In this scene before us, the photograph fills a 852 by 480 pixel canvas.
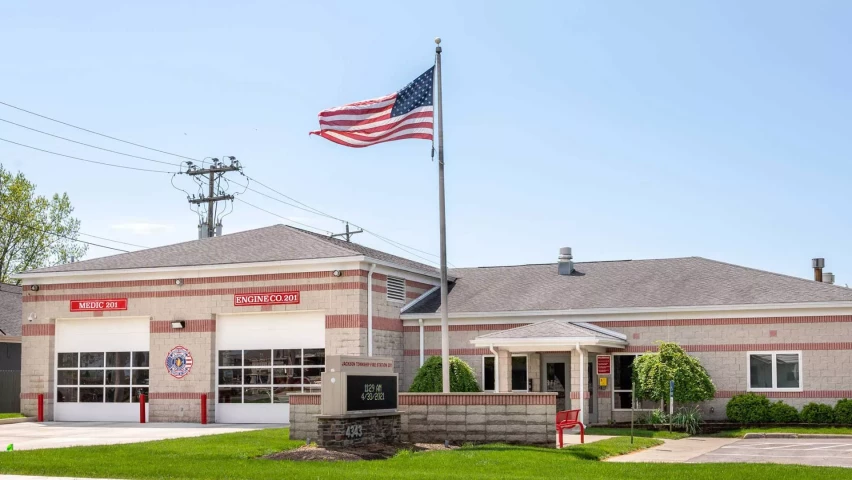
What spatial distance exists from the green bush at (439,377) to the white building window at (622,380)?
14.7 feet

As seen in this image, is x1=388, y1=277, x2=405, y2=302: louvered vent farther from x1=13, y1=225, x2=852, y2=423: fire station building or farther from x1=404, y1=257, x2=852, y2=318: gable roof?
x1=404, y1=257, x2=852, y2=318: gable roof

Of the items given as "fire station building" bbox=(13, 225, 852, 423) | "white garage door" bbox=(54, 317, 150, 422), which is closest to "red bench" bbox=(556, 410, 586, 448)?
"fire station building" bbox=(13, 225, 852, 423)

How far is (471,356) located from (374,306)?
3888 mm

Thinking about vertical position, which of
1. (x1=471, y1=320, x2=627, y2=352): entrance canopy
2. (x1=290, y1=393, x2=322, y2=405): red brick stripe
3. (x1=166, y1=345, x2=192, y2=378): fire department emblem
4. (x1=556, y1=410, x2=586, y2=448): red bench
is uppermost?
(x1=471, y1=320, x2=627, y2=352): entrance canopy

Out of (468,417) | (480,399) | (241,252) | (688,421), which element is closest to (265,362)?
(241,252)

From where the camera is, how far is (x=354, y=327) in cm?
3097

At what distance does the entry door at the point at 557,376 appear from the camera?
32219 mm

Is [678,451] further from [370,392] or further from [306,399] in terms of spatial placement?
[306,399]

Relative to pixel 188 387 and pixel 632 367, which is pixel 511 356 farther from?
pixel 188 387

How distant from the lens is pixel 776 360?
98.6 feet

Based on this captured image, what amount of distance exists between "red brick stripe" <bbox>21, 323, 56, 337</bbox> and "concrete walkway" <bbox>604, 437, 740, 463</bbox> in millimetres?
21490

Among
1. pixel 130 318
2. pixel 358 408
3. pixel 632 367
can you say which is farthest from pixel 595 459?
pixel 130 318

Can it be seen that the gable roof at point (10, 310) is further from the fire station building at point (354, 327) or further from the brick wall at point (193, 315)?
the fire station building at point (354, 327)

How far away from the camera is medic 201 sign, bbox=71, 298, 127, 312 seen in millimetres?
33906
